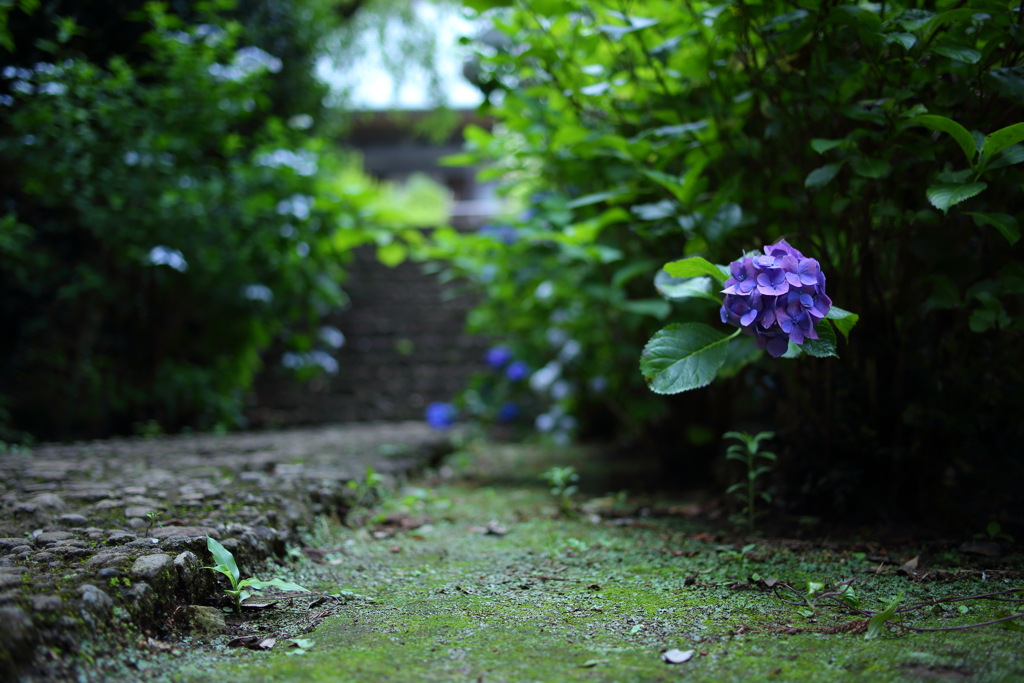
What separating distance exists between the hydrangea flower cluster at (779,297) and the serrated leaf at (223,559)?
41.4 inches

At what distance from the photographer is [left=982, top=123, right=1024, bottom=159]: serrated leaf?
3.76 ft

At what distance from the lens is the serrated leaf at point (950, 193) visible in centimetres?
116

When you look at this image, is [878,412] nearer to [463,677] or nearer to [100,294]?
[463,677]

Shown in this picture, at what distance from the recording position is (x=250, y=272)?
3.56 m

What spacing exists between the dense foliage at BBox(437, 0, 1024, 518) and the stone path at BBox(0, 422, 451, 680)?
3.55 ft

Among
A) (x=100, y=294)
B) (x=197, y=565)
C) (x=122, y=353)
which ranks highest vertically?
(x=100, y=294)

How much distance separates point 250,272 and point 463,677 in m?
3.13

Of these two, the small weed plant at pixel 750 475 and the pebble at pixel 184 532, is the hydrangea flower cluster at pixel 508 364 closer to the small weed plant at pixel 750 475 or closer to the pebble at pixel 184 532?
the small weed plant at pixel 750 475

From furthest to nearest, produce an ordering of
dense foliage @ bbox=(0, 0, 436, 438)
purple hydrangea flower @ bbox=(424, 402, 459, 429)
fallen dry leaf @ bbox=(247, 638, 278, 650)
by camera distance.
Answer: purple hydrangea flower @ bbox=(424, 402, 459, 429), dense foliage @ bbox=(0, 0, 436, 438), fallen dry leaf @ bbox=(247, 638, 278, 650)

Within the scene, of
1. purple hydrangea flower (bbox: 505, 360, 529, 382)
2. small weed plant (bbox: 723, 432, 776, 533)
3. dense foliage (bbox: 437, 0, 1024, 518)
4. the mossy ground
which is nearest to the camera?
the mossy ground

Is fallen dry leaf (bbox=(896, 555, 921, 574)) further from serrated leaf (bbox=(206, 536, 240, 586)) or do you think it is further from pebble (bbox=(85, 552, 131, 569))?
pebble (bbox=(85, 552, 131, 569))

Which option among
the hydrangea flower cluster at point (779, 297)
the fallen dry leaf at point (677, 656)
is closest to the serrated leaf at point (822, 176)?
the hydrangea flower cluster at point (779, 297)

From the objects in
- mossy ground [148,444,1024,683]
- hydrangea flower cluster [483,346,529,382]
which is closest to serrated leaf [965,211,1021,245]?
mossy ground [148,444,1024,683]

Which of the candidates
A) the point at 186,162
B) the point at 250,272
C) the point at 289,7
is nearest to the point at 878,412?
the point at 250,272
